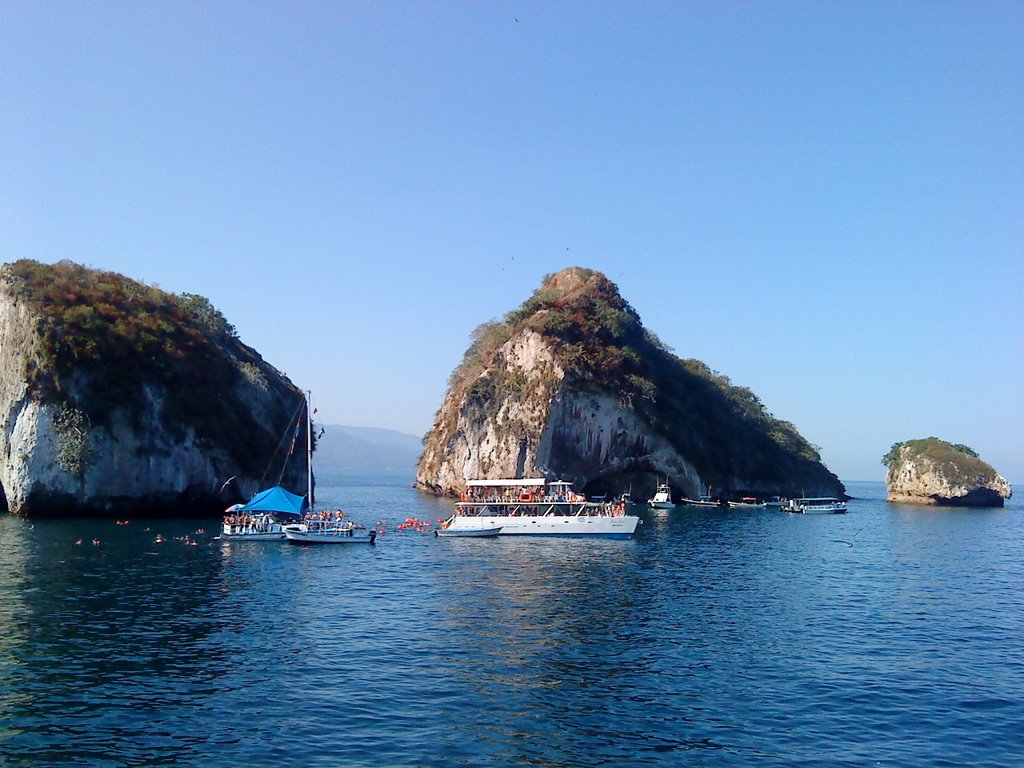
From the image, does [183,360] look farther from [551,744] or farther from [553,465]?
[551,744]

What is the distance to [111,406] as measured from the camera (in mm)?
75438

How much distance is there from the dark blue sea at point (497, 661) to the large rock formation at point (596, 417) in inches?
2401

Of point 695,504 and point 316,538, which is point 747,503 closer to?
point 695,504

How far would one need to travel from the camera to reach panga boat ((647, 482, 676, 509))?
357 ft

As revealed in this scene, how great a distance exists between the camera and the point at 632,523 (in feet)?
226

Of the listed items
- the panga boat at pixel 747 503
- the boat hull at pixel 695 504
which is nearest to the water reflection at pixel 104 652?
the boat hull at pixel 695 504

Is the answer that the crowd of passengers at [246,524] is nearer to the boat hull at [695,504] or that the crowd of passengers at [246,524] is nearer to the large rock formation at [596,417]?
the large rock formation at [596,417]

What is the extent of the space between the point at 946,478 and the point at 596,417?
63734 mm

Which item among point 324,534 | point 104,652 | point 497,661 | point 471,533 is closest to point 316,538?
point 324,534

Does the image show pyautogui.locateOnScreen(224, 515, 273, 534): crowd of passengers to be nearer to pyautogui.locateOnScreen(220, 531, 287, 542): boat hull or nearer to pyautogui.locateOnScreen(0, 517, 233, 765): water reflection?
pyautogui.locateOnScreen(220, 531, 287, 542): boat hull

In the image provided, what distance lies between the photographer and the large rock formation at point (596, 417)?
115500mm

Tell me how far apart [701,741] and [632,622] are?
1369 centimetres

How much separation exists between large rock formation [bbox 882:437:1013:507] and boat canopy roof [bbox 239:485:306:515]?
112785 millimetres

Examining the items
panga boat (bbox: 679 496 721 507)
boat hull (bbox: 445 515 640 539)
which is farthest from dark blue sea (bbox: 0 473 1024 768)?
panga boat (bbox: 679 496 721 507)
